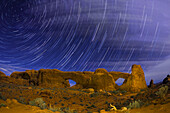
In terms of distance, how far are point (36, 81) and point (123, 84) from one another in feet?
72.2

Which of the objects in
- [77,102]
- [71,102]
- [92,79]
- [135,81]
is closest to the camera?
[71,102]

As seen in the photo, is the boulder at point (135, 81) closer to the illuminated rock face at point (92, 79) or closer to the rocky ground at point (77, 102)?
the illuminated rock face at point (92, 79)

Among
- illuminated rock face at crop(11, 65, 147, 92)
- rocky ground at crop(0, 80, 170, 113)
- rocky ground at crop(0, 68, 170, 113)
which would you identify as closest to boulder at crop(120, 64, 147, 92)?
illuminated rock face at crop(11, 65, 147, 92)

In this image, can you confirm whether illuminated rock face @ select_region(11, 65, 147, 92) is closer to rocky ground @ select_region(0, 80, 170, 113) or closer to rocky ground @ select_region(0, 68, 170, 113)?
rocky ground @ select_region(0, 80, 170, 113)

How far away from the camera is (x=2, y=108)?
7.49m

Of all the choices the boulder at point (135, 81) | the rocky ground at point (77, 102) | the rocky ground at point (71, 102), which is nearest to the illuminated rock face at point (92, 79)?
the boulder at point (135, 81)

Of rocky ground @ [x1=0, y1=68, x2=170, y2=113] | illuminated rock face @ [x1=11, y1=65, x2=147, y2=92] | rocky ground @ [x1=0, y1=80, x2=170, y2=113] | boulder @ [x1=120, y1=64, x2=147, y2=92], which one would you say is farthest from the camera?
illuminated rock face @ [x1=11, y1=65, x2=147, y2=92]

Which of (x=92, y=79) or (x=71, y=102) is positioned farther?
(x=92, y=79)

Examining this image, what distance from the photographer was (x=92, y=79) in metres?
33.2

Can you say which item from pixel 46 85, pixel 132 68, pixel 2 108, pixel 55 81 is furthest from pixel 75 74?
pixel 2 108

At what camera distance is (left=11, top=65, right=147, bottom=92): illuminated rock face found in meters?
31.3

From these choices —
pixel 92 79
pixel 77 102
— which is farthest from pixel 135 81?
pixel 77 102

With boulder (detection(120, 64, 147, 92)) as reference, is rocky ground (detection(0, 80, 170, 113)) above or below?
below

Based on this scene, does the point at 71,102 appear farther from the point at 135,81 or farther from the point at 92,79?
the point at 135,81
